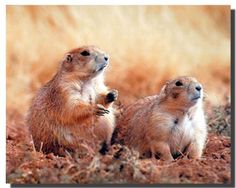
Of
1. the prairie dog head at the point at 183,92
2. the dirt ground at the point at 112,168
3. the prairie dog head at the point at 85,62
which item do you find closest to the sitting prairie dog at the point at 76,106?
the prairie dog head at the point at 85,62

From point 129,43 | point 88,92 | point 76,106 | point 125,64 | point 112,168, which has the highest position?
point 129,43

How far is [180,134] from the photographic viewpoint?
7.06 m

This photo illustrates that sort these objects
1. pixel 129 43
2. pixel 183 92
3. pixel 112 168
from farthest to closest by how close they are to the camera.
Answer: pixel 129 43 → pixel 183 92 → pixel 112 168

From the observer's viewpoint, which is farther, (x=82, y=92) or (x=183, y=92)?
(x=82, y=92)

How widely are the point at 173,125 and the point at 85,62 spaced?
85 cm

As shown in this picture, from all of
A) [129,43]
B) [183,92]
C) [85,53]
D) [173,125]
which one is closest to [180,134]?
[173,125]

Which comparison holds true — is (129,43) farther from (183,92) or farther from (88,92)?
(183,92)

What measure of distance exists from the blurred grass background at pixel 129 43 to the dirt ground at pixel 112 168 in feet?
4.16

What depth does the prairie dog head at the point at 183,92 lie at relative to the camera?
6891 millimetres

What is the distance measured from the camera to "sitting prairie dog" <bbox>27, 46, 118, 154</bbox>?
702cm
